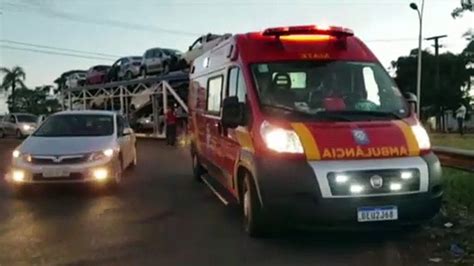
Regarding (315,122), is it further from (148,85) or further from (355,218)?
(148,85)

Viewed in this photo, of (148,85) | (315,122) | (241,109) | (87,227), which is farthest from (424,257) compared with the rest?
(148,85)

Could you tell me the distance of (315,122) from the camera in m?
6.86

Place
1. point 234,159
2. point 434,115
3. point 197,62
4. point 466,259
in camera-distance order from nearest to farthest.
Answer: point 466,259 < point 234,159 < point 197,62 < point 434,115

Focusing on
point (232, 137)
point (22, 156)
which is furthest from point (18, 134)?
point (232, 137)

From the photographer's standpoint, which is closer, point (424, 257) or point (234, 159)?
point (424, 257)

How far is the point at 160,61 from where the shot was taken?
31750 mm

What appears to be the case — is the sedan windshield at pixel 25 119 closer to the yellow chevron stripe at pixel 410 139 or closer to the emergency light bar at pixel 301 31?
the emergency light bar at pixel 301 31

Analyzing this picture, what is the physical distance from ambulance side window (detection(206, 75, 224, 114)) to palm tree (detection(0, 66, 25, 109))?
67.5 metres

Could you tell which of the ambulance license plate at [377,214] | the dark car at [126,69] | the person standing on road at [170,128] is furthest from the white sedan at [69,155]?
the dark car at [126,69]

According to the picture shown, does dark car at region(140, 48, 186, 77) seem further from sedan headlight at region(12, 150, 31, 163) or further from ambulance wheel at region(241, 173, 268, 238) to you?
ambulance wheel at region(241, 173, 268, 238)

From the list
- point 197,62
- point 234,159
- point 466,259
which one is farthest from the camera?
point 197,62

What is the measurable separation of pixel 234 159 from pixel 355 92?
1755 mm

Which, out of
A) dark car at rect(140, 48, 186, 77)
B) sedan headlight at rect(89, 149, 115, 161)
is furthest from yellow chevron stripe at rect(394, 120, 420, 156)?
dark car at rect(140, 48, 186, 77)

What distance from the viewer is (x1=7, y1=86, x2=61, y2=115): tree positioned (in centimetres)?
7656
